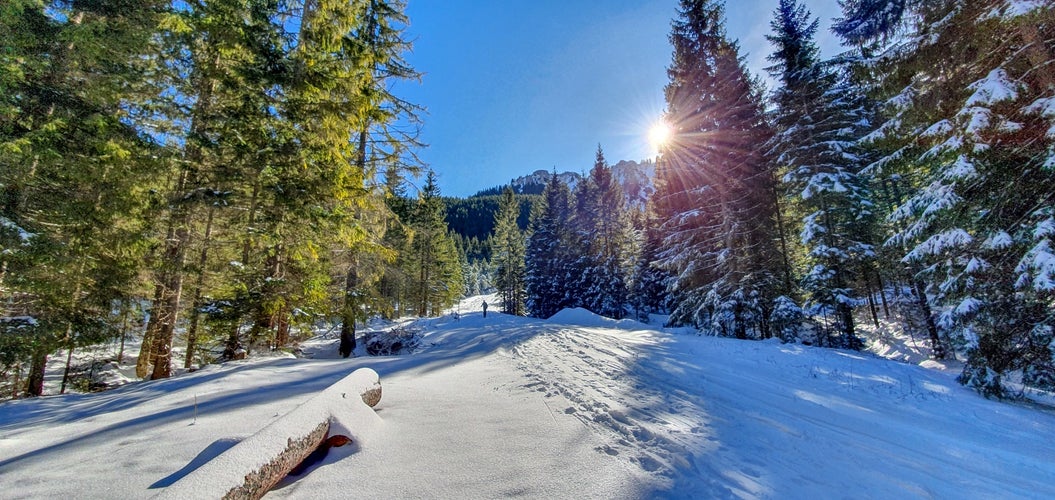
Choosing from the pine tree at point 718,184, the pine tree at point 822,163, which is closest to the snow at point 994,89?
the pine tree at point 822,163

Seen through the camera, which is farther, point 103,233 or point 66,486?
point 103,233

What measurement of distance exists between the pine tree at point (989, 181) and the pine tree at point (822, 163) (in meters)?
4.58

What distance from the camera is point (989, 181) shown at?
652cm

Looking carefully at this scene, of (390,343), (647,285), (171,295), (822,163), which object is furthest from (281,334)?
(647,285)

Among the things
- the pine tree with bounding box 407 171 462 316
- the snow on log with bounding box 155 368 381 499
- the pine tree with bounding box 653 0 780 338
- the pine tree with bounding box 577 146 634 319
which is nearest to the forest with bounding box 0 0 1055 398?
the pine tree with bounding box 653 0 780 338

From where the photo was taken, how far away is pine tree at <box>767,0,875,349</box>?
475 inches

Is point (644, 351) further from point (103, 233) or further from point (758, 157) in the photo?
point (103, 233)

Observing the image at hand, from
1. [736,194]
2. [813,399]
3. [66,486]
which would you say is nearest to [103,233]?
[66,486]

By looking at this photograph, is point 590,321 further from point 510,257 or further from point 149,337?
point 510,257

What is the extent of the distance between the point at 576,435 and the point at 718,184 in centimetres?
1455

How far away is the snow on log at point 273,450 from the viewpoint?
2134 mm

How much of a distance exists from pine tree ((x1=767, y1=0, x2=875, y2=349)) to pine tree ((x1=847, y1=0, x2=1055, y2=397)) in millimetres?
4575

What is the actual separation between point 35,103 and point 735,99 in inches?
812

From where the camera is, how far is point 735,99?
51.7 feet
